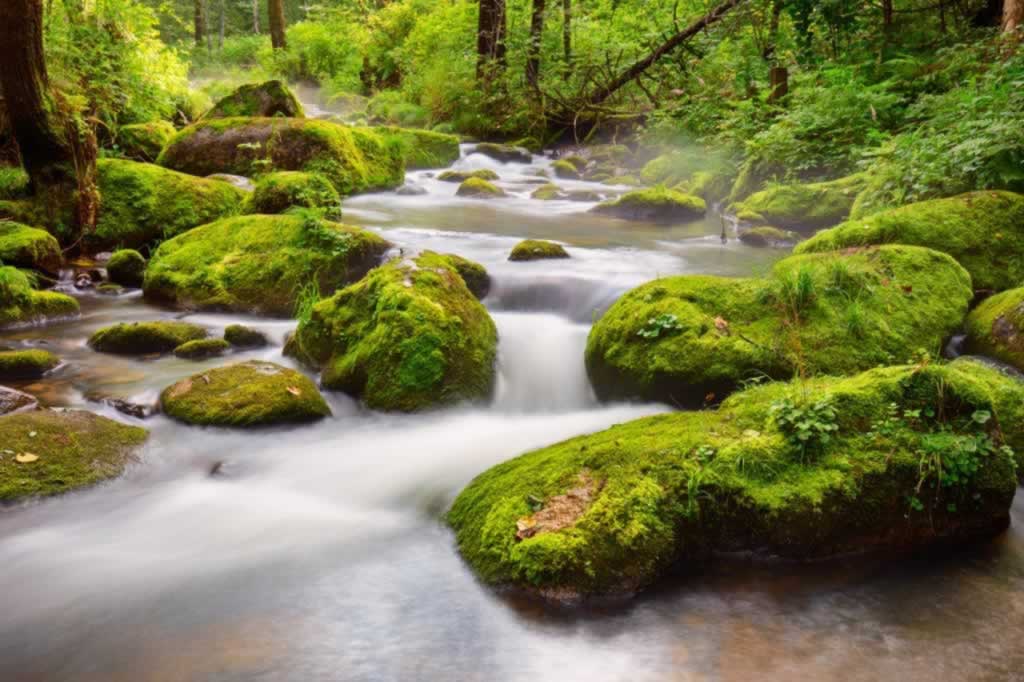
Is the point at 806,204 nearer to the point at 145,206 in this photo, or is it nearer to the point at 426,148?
the point at 145,206

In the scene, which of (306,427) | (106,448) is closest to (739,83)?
(306,427)

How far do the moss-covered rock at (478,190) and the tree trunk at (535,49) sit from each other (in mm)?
5224

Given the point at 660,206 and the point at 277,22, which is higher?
the point at 277,22

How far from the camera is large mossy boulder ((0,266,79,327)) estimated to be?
22.2 ft

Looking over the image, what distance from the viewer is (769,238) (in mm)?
9406

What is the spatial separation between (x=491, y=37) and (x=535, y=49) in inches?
46.5

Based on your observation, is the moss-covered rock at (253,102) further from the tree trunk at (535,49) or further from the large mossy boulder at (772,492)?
the large mossy boulder at (772,492)

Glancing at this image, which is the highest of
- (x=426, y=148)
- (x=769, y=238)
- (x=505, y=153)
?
(x=426, y=148)

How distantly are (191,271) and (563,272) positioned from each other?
3.78 metres

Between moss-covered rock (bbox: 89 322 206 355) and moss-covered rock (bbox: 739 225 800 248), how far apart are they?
22.2 ft

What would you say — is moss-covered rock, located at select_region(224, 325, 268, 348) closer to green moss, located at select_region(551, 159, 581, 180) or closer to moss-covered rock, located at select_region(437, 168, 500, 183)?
moss-covered rock, located at select_region(437, 168, 500, 183)

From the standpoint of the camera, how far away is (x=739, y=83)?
48.1 feet

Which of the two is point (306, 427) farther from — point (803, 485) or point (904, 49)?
point (904, 49)

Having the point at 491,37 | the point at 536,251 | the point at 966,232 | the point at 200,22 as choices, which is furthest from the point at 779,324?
the point at 200,22
